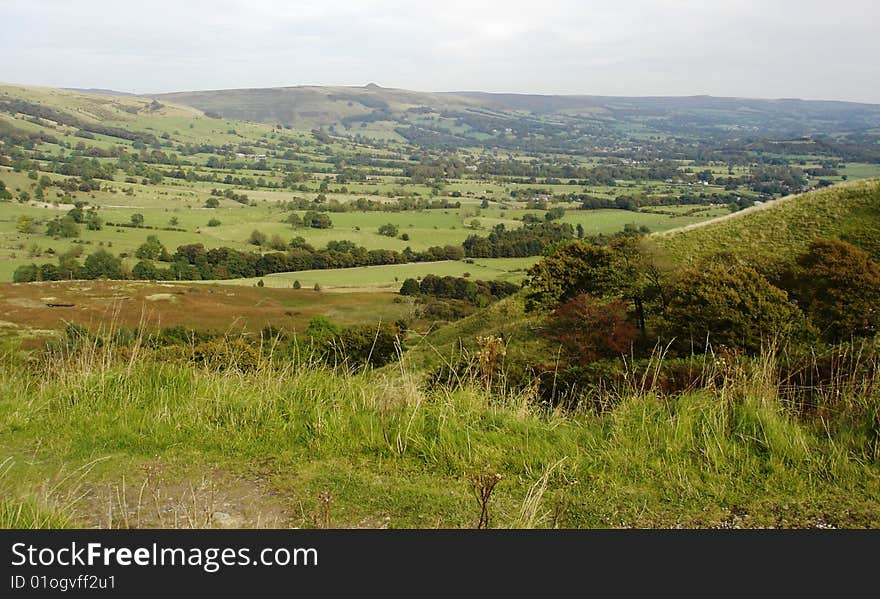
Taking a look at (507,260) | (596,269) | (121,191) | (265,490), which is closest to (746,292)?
(596,269)

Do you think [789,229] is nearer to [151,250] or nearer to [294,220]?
[151,250]

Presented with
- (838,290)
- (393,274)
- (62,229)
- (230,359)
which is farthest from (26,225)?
(230,359)

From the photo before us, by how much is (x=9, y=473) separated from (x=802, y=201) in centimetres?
4040

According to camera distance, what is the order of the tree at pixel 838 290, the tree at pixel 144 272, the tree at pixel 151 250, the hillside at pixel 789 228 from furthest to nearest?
the tree at pixel 151 250
the tree at pixel 144 272
the hillside at pixel 789 228
the tree at pixel 838 290

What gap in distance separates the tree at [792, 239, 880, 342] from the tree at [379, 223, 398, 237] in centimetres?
8430

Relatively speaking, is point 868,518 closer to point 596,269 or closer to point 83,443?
point 83,443

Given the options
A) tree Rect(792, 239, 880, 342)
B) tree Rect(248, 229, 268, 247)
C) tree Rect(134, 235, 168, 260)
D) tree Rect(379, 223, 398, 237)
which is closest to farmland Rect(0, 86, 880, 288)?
tree Rect(248, 229, 268, 247)

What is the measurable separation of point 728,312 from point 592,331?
5.58 m

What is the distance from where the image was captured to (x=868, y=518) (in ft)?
12.0

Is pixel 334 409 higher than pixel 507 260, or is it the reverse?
pixel 334 409

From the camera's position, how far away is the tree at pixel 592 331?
2109 centimetres

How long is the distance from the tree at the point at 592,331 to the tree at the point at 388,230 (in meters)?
80.1

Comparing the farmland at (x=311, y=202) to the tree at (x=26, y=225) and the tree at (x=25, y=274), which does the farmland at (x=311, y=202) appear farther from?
the tree at (x=25, y=274)

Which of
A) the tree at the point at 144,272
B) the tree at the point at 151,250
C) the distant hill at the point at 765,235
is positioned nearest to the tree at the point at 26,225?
the tree at the point at 151,250
